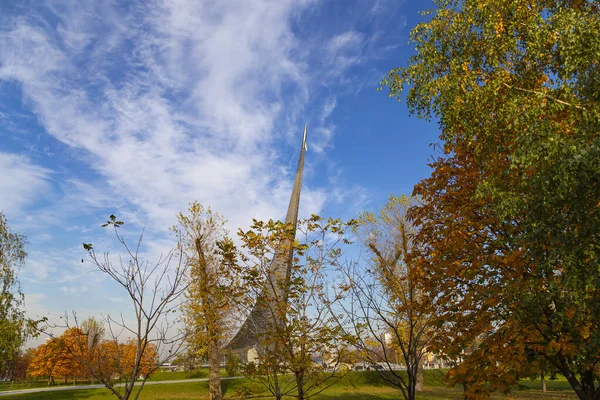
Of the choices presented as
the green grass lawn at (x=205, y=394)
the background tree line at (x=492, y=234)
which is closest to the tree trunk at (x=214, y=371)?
the green grass lawn at (x=205, y=394)

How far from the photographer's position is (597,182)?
19.6 ft

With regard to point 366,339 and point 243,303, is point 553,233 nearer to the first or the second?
point 366,339

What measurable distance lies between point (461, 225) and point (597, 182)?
2.61 m

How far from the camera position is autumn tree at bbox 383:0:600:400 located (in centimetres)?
609

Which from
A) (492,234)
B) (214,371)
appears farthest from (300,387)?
(214,371)

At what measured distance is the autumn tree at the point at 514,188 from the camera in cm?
609

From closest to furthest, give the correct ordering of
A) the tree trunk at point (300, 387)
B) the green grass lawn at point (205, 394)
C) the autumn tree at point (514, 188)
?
the autumn tree at point (514, 188) → the tree trunk at point (300, 387) → the green grass lawn at point (205, 394)

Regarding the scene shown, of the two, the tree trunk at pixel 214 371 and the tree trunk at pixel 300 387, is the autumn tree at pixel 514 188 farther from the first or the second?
the tree trunk at pixel 214 371

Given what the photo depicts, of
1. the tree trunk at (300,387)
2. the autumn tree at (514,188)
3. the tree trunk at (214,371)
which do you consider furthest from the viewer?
the tree trunk at (214,371)

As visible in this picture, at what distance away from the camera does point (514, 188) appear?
7.30 metres

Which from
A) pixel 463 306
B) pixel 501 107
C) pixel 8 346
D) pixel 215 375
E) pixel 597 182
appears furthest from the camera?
pixel 215 375

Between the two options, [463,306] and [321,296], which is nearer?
[463,306]

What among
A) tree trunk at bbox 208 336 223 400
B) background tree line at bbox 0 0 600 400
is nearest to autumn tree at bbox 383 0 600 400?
background tree line at bbox 0 0 600 400

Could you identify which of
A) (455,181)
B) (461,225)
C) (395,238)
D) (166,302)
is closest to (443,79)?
(455,181)
